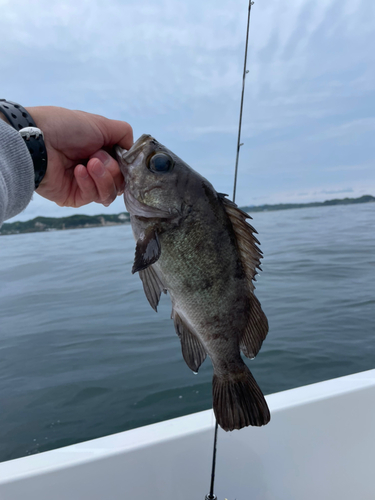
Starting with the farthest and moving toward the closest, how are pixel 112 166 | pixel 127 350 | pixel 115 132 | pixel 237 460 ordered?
pixel 127 350 < pixel 237 460 < pixel 115 132 < pixel 112 166

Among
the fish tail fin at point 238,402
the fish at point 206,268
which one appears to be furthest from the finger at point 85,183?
the fish tail fin at point 238,402

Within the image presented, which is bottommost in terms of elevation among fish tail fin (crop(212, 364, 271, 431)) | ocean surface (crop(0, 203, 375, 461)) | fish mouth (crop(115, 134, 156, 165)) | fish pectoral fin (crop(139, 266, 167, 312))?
ocean surface (crop(0, 203, 375, 461))

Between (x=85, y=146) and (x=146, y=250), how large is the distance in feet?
2.87

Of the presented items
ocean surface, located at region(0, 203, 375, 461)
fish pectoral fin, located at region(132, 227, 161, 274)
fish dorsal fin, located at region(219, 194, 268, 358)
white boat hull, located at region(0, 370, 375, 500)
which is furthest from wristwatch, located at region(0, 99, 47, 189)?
ocean surface, located at region(0, 203, 375, 461)

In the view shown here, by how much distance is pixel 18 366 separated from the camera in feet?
16.3

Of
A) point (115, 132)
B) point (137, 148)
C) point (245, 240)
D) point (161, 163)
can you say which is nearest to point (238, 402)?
point (245, 240)

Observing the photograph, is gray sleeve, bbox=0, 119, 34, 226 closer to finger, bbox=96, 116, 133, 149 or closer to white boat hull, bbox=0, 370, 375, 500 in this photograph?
finger, bbox=96, 116, 133, 149

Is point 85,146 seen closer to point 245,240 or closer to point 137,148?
point 137,148

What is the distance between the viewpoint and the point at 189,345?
57.6 inches

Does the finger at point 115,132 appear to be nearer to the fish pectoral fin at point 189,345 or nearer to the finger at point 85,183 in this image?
the finger at point 85,183

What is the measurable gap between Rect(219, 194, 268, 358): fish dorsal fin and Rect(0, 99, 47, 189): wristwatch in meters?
0.86

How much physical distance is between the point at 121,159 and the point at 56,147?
47 centimetres

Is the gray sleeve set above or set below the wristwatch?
below

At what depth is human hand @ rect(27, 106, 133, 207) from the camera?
1689mm
